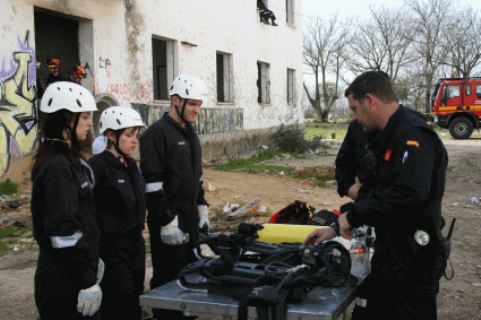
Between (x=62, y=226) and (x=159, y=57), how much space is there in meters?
15.9

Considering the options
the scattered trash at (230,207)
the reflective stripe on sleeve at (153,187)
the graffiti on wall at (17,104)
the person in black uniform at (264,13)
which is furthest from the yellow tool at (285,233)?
the person in black uniform at (264,13)

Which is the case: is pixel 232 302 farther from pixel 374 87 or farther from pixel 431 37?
pixel 431 37

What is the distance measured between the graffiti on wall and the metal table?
710 cm

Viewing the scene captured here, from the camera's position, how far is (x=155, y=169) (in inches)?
141

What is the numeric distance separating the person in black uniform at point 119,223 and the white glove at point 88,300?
55cm

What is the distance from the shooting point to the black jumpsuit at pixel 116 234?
3033 mm

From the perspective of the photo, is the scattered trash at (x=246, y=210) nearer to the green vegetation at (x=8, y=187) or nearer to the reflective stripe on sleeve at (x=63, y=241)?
the green vegetation at (x=8, y=187)

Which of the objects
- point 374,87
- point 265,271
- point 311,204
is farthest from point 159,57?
point 265,271

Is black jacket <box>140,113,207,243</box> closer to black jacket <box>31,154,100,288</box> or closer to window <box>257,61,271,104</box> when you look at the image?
black jacket <box>31,154,100,288</box>

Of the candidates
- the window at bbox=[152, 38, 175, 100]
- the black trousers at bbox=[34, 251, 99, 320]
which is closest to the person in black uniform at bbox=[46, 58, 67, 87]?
the black trousers at bbox=[34, 251, 99, 320]

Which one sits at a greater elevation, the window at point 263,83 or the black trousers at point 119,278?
the window at point 263,83

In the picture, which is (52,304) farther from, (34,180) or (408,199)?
(408,199)

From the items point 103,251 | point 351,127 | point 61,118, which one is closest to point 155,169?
point 103,251

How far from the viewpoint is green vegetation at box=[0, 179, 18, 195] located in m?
8.23
